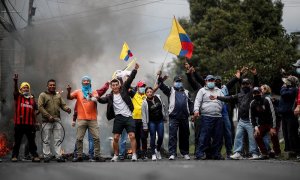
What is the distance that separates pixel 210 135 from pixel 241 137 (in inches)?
27.7

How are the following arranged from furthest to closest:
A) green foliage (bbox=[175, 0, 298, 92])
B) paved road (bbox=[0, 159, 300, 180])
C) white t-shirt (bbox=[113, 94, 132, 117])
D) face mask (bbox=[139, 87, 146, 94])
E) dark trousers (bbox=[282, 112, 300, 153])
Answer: green foliage (bbox=[175, 0, 298, 92]) → face mask (bbox=[139, 87, 146, 94]) → white t-shirt (bbox=[113, 94, 132, 117]) → dark trousers (bbox=[282, 112, 300, 153]) → paved road (bbox=[0, 159, 300, 180])

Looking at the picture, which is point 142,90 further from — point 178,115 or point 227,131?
point 227,131

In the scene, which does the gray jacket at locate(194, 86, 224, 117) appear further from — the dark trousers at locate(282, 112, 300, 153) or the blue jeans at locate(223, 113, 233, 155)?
the dark trousers at locate(282, 112, 300, 153)

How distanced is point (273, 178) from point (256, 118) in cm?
573

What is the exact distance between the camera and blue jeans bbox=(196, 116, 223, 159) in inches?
525

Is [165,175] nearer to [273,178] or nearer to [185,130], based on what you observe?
[273,178]

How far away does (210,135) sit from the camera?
44.1 feet

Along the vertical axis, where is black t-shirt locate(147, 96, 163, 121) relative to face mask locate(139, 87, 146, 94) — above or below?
below

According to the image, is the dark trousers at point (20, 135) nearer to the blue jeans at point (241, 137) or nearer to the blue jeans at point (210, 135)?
the blue jeans at point (210, 135)

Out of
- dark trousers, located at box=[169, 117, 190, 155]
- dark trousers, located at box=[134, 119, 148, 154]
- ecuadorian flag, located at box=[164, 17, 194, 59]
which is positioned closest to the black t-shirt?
dark trousers, located at box=[169, 117, 190, 155]

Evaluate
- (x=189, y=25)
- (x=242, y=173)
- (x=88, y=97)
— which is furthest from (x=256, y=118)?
(x=189, y=25)

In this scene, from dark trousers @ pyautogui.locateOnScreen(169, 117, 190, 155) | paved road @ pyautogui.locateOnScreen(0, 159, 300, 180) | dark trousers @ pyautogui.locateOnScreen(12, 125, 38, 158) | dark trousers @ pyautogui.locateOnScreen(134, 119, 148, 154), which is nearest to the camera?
paved road @ pyautogui.locateOnScreen(0, 159, 300, 180)

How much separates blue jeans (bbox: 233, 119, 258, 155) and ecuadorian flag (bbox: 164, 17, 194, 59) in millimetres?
2297

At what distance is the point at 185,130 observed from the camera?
45.2 feet
